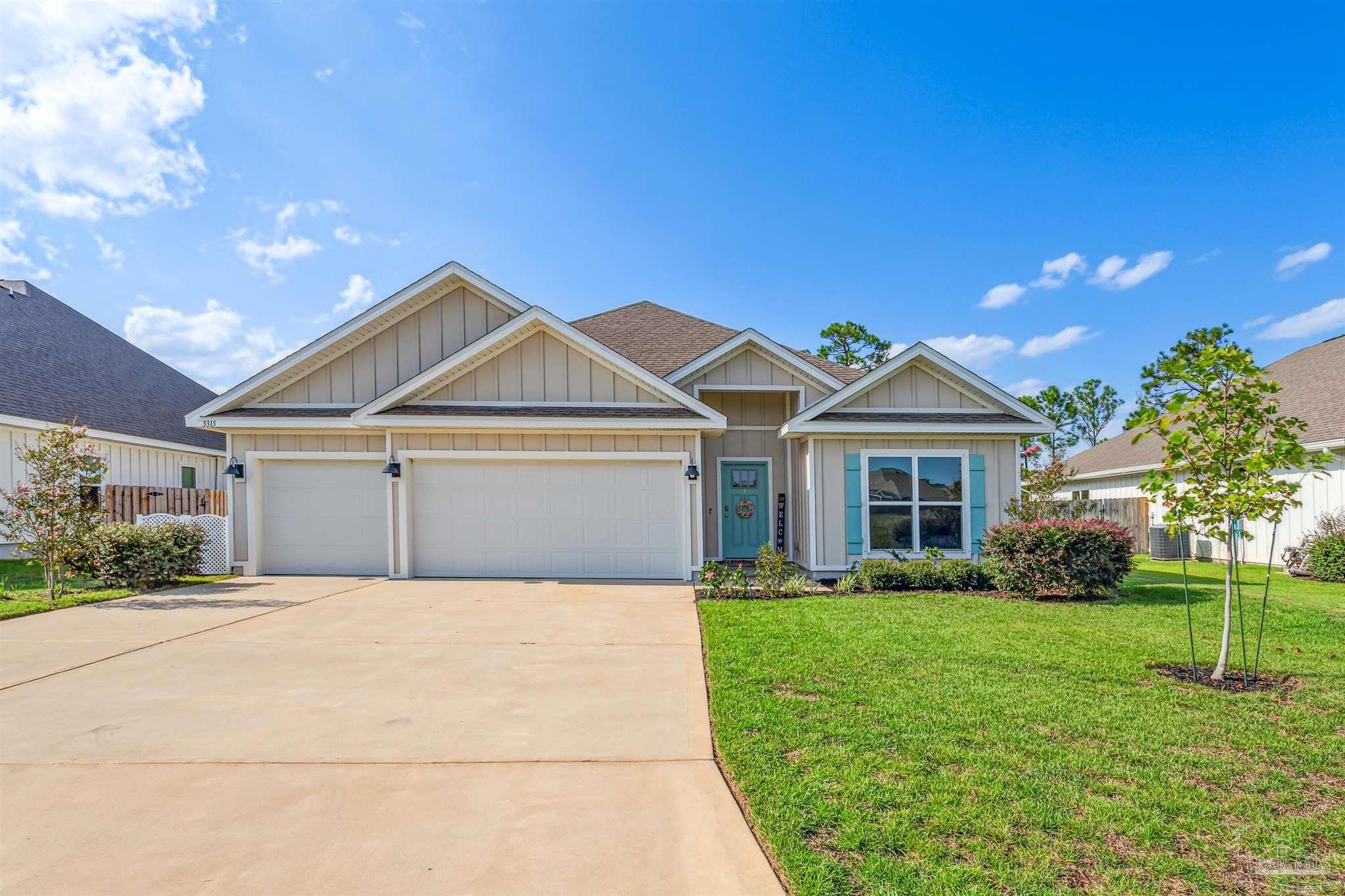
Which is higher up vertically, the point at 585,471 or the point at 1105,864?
the point at 585,471

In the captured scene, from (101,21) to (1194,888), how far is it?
15125 mm

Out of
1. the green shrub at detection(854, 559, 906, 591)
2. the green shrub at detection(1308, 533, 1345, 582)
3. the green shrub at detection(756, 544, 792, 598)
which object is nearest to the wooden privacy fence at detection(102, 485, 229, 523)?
the green shrub at detection(756, 544, 792, 598)

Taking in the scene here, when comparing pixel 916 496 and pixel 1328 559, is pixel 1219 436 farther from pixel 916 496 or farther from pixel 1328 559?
pixel 1328 559

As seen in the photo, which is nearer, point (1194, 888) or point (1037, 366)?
point (1194, 888)

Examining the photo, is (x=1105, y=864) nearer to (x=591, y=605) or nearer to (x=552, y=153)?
(x=591, y=605)

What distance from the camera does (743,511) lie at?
13.3 m

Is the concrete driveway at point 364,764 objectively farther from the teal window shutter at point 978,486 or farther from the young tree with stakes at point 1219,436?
the teal window shutter at point 978,486

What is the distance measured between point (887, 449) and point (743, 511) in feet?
11.2

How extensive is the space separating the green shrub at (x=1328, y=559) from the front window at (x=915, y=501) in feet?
21.8

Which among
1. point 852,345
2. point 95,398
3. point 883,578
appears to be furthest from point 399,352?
point 852,345

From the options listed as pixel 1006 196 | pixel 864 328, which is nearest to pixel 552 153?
pixel 1006 196

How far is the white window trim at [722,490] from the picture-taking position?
13.2m

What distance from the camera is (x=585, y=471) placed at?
11203mm

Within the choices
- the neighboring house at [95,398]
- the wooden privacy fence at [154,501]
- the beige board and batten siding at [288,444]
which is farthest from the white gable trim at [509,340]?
the neighboring house at [95,398]
